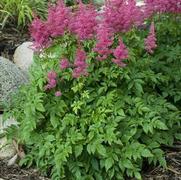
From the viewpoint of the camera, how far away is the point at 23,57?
620 cm

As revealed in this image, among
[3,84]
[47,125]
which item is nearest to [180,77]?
[47,125]

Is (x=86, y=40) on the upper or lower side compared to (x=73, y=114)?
upper

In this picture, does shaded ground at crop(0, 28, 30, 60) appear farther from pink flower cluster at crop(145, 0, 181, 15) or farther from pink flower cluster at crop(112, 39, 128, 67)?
pink flower cluster at crop(112, 39, 128, 67)

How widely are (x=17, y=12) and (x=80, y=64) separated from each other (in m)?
3.62

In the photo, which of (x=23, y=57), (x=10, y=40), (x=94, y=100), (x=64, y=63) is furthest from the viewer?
(x=10, y=40)

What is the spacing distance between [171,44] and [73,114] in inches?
48.9

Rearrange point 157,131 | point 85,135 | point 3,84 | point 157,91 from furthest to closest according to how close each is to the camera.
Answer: point 3,84
point 157,91
point 157,131
point 85,135

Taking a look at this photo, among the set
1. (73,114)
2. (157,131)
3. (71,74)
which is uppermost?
(71,74)

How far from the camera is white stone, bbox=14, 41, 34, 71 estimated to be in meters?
6.05

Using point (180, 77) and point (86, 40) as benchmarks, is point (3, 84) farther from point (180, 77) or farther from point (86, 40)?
point (180, 77)

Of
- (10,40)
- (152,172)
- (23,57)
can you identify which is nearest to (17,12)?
(10,40)

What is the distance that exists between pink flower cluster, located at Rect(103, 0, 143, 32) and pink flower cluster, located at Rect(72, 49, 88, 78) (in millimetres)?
352

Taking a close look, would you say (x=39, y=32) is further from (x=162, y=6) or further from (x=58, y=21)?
(x=162, y=6)

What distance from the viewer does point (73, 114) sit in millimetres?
3977
